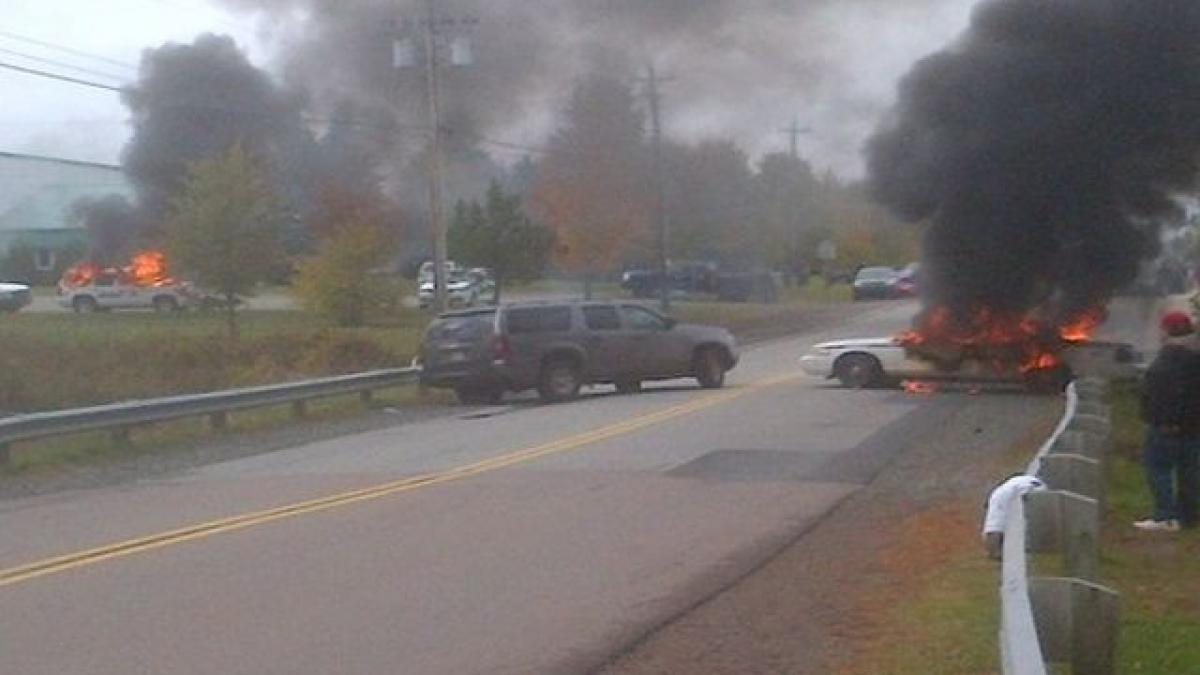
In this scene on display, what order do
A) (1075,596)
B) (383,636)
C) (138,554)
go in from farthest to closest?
(138,554) < (383,636) < (1075,596)

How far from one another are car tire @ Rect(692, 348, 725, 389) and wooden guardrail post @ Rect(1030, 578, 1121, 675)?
25859mm

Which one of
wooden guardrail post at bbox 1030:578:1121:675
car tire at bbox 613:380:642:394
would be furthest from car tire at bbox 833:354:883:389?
wooden guardrail post at bbox 1030:578:1121:675

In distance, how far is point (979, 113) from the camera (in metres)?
29.9

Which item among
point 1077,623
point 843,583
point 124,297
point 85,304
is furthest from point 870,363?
point 124,297

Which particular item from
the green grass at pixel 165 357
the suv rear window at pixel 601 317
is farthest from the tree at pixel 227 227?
the suv rear window at pixel 601 317

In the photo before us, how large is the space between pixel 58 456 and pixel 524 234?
115 ft

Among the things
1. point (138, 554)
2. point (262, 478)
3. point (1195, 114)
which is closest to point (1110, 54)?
point (1195, 114)

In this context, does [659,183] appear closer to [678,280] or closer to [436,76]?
[436,76]

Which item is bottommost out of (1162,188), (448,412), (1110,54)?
(448,412)

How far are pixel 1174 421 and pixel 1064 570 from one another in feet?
12.9

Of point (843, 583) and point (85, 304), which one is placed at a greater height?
point (85, 304)

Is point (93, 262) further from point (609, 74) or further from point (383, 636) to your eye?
point (383, 636)

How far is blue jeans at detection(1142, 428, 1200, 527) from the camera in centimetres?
1497

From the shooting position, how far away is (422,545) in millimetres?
14367
